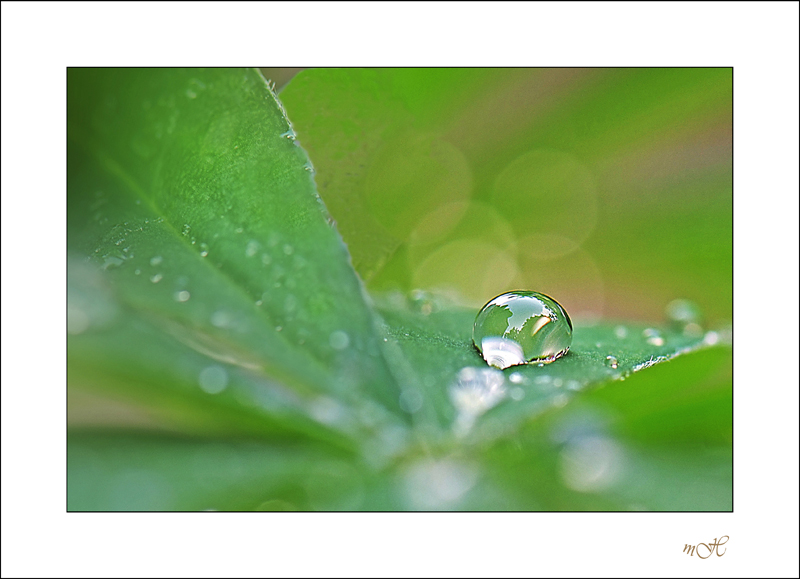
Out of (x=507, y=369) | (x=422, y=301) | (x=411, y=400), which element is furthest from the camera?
(x=422, y=301)

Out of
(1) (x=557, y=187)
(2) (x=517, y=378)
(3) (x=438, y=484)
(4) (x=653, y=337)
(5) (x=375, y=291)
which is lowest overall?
(3) (x=438, y=484)

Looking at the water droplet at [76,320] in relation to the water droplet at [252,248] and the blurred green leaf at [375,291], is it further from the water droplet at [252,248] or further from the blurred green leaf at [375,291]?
the water droplet at [252,248]

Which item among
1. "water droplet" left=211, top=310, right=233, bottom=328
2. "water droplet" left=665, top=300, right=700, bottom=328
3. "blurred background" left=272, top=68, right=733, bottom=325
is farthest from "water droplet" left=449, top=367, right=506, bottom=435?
"water droplet" left=665, top=300, right=700, bottom=328

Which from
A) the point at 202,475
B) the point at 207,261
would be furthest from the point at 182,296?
the point at 202,475

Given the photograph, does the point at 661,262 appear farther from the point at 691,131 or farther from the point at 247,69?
the point at 247,69

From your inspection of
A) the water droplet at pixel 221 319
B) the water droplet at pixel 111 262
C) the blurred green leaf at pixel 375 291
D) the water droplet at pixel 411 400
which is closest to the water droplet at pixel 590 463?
the blurred green leaf at pixel 375 291

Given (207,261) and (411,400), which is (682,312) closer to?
(411,400)

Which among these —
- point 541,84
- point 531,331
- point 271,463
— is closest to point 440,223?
point 541,84

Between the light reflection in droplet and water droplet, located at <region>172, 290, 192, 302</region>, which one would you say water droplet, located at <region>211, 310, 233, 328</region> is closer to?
water droplet, located at <region>172, 290, 192, 302</region>
